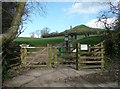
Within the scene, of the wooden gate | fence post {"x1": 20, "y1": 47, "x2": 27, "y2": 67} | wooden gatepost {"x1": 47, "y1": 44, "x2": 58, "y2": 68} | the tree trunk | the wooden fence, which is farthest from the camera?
wooden gatepost {"x1": 47, "y1": 44, "x2": 58, "y2": 68}

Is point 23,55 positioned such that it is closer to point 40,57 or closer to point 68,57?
point 40,57

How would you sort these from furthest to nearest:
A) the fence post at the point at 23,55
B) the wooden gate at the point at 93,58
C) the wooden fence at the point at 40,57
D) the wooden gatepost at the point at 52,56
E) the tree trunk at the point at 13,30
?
1. the wooden gatepost at the point at 52,56
2. the wooden fence at the point at 40,57
3. the fence post at the point at 23,55
4. the wooden gate at the point at 93,58
5. the tree trunk at the point at 13,30

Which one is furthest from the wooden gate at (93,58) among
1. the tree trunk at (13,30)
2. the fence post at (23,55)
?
the tree trunk at (13,30)

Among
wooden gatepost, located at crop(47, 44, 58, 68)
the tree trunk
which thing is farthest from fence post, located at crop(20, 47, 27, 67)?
the tree trunk

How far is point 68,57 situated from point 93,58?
2.30m

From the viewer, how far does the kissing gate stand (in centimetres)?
1853

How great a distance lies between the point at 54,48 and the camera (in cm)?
1998

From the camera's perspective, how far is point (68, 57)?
20422mm

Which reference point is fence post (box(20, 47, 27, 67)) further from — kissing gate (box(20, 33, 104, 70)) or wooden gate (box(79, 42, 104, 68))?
wooden gate (box(79, 42, 104, 68))

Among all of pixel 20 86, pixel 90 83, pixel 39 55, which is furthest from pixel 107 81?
pixel 39 55

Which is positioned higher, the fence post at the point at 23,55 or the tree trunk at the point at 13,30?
the tree trunk at the point at 13,30

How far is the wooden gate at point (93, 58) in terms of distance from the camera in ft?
60.7

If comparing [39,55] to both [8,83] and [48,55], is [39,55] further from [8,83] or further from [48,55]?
[8,83]

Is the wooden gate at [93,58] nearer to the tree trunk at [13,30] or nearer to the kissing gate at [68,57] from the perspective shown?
the kissing gate at [68,57]
